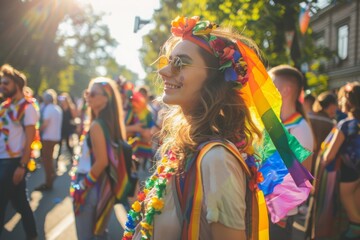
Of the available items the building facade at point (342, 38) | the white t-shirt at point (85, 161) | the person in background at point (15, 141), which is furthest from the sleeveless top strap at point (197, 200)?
the building facade at point (342, 38)

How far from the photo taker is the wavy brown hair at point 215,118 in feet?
6.06

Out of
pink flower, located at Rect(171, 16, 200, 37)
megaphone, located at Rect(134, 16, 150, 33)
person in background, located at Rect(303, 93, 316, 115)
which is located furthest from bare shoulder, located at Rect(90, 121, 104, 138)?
person in background, located at Rect(303, 93, 316, 115)

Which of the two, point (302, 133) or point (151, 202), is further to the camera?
point (302, 133)

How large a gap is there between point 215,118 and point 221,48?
322 mm

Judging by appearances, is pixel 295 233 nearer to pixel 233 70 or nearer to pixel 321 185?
pixel 321 185

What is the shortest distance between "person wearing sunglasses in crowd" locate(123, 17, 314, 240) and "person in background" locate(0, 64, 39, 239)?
306 centimetres

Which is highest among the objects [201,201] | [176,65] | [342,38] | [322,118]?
[342,38]

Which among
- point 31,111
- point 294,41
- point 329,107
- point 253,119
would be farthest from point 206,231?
point 294,41

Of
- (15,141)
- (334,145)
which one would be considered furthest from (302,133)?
(15,141)

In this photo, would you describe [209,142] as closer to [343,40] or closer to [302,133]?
[302,133]

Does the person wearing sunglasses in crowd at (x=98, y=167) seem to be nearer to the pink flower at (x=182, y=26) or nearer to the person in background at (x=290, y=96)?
the person in background at (x=290, y=96)

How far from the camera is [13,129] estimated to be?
482 cm

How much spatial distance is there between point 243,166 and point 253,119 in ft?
1.20

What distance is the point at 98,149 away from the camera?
3.96 metres
